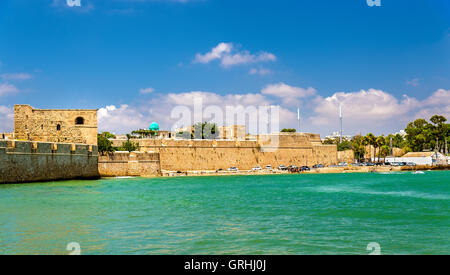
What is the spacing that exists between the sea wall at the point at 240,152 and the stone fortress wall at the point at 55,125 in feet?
37.8

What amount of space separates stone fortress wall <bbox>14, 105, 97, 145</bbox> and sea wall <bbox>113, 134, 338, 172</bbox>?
1152 centimetres

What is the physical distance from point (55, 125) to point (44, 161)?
202 inches

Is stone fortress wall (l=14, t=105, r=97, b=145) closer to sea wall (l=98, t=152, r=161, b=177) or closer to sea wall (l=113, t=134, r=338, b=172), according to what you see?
sea wall (l=98, t=152, r=161, b=177)

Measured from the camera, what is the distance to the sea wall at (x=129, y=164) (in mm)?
32438

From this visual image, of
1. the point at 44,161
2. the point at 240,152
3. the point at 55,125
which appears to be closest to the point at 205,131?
the point at 240,152

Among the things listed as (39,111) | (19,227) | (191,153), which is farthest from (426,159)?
(19,227)

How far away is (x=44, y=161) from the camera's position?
23.8 m

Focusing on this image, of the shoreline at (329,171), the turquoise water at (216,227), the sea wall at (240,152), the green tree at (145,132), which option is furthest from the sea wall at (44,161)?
the green tree at (145,132)

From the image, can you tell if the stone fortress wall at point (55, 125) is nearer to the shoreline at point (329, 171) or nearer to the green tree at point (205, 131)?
the shoreline at point (329, 171)

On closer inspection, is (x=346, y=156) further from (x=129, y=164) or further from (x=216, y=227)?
(x=216, y=227)

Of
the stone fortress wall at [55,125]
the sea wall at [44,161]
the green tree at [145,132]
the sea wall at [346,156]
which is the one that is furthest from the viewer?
the green tree at [145,132]

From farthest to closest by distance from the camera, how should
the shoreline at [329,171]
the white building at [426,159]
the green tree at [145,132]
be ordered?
1. the green tree at [145,132]
2. the white building at [426,159]
3. the shoreline at [329,171]

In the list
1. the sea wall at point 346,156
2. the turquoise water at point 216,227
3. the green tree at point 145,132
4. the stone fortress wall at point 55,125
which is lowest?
the turquoise water at point 216,227

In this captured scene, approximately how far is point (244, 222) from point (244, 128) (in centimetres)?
4534
